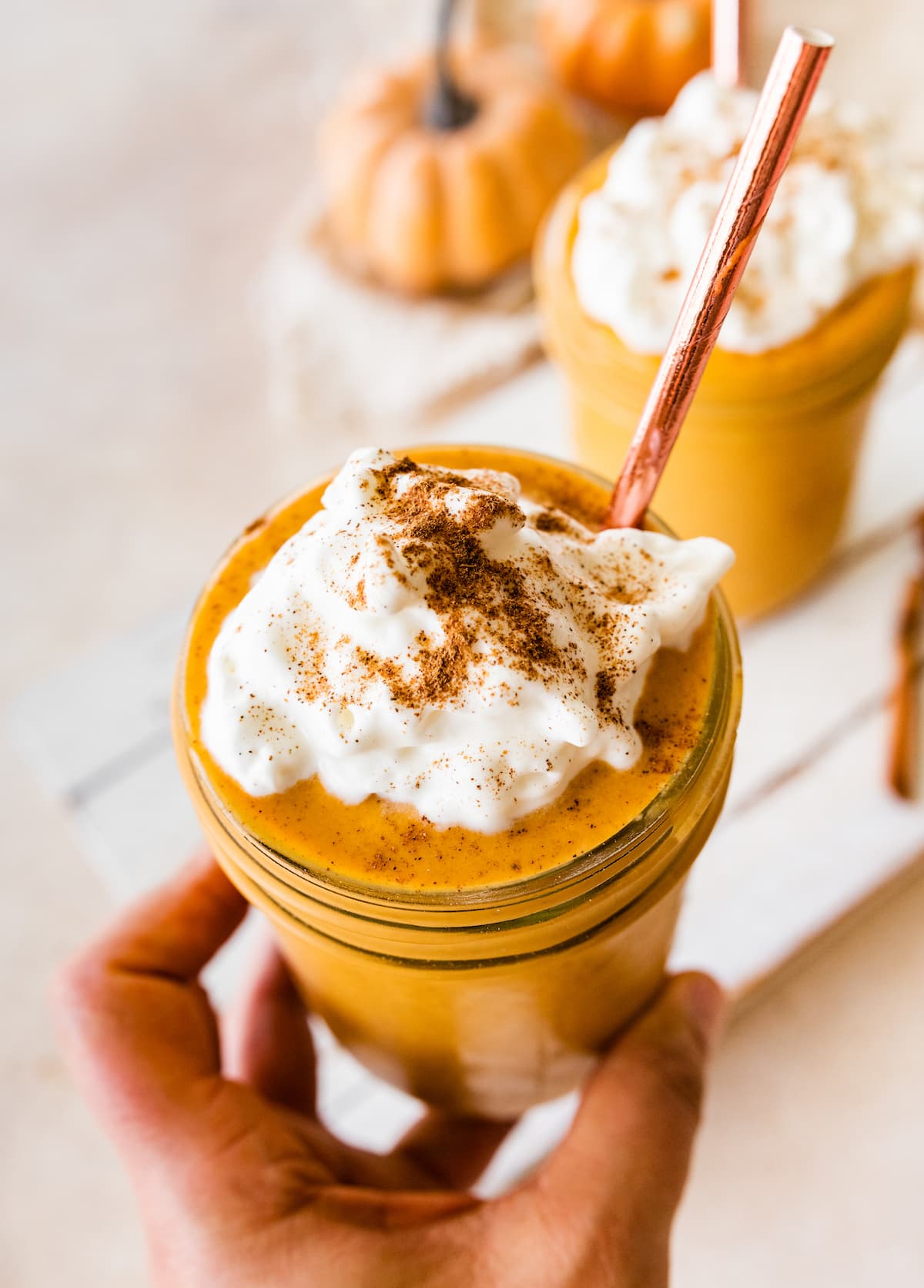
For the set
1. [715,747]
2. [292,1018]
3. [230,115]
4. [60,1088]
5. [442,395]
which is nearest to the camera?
[715,747]

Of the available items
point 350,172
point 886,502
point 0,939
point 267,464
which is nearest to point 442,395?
point 267,464

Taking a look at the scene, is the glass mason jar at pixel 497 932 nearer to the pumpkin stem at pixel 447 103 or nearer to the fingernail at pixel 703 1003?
the fingernail at pixel 703 1003

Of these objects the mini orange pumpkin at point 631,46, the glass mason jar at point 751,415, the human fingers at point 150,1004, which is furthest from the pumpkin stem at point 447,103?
the human fingers at point 150,1004

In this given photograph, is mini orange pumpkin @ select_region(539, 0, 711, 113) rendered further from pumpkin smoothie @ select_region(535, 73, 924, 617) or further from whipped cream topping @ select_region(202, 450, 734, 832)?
whipped cream topping @ select_region(202, 450, 734, 832)

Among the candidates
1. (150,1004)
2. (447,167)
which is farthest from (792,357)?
(447,167)

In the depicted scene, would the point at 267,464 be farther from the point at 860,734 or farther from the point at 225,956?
the point at 860,734

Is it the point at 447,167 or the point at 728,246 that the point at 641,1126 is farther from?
the point at 447,167
